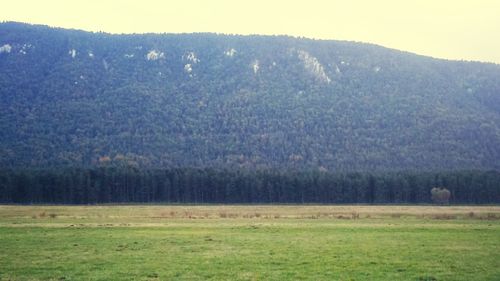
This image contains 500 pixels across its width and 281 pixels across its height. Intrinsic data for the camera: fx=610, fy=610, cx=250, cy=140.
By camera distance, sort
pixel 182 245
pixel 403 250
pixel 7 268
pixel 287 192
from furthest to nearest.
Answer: pixel 287 192, pixel 182 245, pixel 403 250, pixel 7 268

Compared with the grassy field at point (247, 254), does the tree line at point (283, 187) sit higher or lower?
higher

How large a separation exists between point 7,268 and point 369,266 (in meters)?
15.9

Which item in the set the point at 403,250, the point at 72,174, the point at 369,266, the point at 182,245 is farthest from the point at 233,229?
the point at 72,174

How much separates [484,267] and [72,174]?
106m

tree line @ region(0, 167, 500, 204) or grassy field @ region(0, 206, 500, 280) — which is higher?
tree line @ region(0, 167, 500, 204)

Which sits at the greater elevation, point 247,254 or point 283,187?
point 283,187

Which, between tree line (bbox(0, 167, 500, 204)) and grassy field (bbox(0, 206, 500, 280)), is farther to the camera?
tree line (bbox(0, 167, 500, 204))

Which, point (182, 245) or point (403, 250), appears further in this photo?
point (182, 245)

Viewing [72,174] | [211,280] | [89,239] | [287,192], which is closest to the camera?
[211,280]

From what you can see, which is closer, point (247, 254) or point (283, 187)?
point (247, 254)

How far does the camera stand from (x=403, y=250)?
33562 mm

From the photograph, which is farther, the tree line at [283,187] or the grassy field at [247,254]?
the tree line at [283,187]

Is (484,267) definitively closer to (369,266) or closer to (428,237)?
(369,266)

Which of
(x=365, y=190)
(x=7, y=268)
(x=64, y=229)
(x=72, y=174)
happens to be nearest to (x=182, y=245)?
Answer: (x=7, y=268)
